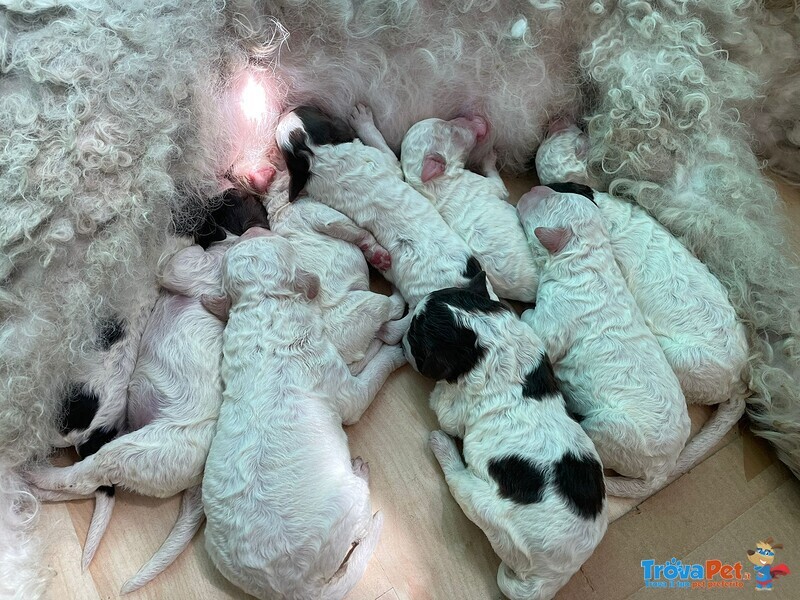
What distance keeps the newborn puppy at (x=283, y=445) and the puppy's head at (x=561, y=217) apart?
0.43 metres

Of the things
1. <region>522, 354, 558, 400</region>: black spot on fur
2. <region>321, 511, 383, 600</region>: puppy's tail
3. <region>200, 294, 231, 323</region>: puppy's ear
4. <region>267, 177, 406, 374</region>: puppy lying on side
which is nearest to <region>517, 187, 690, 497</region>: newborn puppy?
<region>522, 354, 558, 400</region>: black spot on fur

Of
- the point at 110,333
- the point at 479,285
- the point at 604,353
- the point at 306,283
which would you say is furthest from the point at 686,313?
the point at 110,333

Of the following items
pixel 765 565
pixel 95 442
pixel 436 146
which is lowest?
pixel 765 565

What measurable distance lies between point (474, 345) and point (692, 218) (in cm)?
62

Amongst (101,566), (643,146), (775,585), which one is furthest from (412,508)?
(643,146)

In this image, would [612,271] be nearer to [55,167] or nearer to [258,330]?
[258,330]

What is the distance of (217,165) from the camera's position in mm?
1399

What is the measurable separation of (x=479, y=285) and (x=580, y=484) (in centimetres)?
44

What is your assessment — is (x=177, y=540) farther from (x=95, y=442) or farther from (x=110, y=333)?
(x=110, y=333)

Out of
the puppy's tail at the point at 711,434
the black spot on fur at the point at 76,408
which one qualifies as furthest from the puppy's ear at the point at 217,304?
the puppy's tail at the point at 711,434

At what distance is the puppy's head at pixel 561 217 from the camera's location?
4.56 ft

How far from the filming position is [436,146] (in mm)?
1506

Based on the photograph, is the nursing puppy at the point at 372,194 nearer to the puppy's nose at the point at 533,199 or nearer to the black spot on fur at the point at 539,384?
the puppy's nose at the point at 533,199

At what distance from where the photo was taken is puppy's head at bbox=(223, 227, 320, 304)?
131cm
